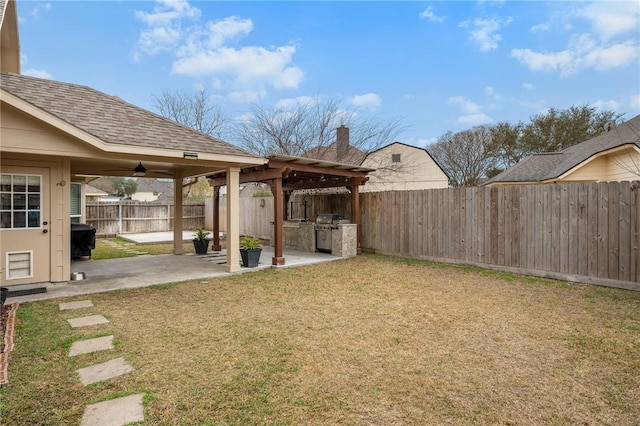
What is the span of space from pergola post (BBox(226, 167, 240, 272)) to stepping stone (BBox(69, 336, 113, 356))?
3.59 metres

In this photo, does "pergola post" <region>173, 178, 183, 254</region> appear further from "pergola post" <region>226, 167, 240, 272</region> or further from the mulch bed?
the mulch bed

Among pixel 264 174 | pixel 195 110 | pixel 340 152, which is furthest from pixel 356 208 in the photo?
pixel 195 110

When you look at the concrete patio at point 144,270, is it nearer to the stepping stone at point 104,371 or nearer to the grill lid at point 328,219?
the grill lid at point 328,219

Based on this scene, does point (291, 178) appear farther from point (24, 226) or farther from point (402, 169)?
point (402, 169)

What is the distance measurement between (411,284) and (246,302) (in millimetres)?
2849

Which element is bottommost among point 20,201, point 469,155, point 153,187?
point 20,201

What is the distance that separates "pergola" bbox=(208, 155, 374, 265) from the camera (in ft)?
25.2

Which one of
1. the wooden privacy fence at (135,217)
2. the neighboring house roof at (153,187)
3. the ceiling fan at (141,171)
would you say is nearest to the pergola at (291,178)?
the ceiling fan at (141,171)

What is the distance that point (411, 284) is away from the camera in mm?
5988

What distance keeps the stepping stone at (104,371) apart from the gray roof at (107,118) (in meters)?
3.74

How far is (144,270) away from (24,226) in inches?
86.0

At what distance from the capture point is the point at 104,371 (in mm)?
2824

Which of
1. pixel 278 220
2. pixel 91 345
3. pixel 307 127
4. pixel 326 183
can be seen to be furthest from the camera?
pixel 307 127

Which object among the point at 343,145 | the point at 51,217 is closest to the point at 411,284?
the point at 51,217
